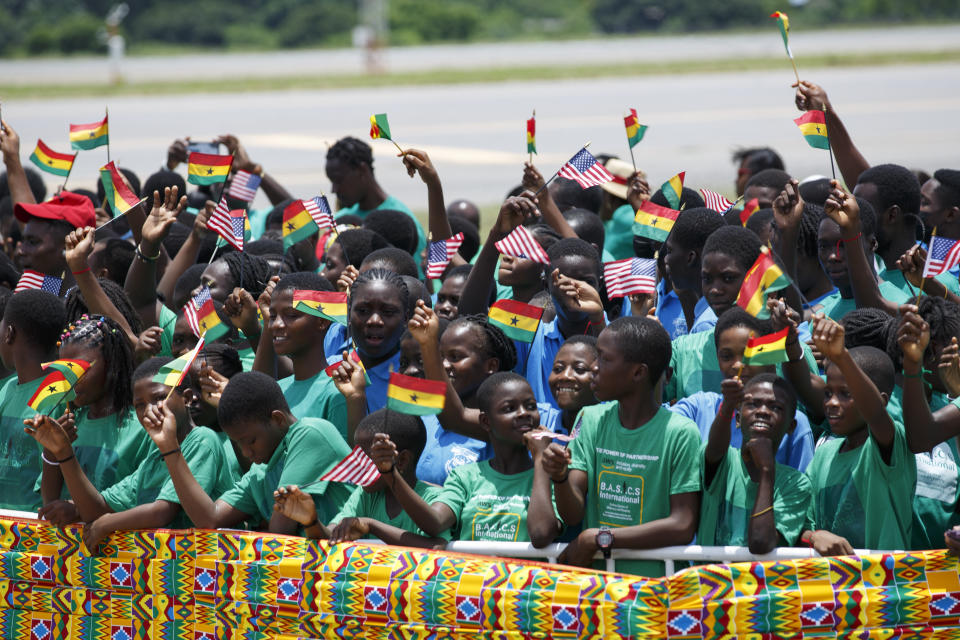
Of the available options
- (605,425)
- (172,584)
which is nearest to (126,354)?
(172,584)

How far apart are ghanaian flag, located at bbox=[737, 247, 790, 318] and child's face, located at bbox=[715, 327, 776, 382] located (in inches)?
11.5

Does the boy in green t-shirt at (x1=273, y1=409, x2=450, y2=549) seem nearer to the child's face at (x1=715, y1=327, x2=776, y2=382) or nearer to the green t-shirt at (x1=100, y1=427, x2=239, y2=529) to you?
the green t-shirt at (x1=100, y1=427, x2=239, y2=529)

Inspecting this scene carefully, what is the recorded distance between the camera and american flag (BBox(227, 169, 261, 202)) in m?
9.98

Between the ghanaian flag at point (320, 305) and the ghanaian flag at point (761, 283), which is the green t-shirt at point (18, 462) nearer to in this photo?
the ghanaian flag at point (320, 305)

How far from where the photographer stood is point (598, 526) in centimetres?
529

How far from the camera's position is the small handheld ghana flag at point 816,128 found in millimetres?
7438

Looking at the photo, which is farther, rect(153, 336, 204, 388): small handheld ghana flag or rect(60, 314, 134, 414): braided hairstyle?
rect(60, 314, 134, 414): braided hairstyle

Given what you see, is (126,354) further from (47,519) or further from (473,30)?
(473,30)

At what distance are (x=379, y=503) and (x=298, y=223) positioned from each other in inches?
127

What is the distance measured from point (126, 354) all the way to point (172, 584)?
129 cm

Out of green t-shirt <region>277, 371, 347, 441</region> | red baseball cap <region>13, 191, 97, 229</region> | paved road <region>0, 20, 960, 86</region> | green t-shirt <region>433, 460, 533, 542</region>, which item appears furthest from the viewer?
paved road <region>0, 20, 960, 86</region>

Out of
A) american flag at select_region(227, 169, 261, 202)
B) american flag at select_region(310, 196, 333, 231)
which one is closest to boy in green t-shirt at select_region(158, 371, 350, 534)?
american flag at select_region(310, 196, 333, 231)

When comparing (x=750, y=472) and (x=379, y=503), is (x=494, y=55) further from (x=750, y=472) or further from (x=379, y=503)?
(x=750, y=472)

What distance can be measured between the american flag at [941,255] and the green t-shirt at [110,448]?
364cm
